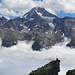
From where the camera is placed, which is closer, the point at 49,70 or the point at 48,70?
the point at 48,70

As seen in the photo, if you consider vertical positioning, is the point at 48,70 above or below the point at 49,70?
below

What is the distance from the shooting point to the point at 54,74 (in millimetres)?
103125

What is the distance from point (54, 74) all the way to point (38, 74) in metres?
16.3

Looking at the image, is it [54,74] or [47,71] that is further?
[54,74]

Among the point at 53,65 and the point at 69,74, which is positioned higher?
→ the point at 53,65

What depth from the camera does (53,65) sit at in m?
102

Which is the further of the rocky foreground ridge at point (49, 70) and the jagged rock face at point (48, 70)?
the rocky foreground ridge at point (49, 70)

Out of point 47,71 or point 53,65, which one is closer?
point 47,71

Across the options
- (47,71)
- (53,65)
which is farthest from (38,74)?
(53,65)

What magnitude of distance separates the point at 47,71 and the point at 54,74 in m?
10.8

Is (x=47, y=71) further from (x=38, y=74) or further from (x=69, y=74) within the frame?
(x=69, y=74)

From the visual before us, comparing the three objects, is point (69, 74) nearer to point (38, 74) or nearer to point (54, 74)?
point (54, 74)

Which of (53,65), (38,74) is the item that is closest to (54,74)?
(53,65)

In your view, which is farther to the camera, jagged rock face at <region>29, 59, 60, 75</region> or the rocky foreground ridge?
the rocky foreground ridge
